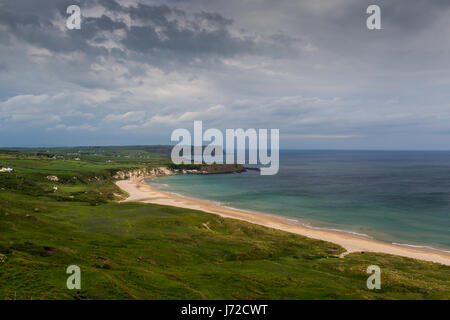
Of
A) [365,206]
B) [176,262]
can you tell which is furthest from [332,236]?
[176,262]

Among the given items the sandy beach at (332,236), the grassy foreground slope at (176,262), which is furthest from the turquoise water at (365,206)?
the grassy foreground slope at (176,262)

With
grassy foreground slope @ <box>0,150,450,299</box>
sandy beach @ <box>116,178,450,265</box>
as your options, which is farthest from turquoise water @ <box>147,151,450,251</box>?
grassy foreground slope @ <box>0,150,450,299</box>

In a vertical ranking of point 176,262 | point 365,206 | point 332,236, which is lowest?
point 332,236

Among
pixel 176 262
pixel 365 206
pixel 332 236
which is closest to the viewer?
pixel 176 262

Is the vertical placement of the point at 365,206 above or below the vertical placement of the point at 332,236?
above

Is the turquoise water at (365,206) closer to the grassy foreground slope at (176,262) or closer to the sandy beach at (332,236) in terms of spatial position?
the sandy beach at (332,236)

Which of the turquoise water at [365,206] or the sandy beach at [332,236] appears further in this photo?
the turquoise water at [365,206]

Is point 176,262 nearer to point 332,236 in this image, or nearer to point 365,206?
point 332,236

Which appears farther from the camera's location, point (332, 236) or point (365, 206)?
point (365, 206)
